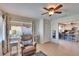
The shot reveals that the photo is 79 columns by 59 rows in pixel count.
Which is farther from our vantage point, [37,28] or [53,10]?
[37,28]

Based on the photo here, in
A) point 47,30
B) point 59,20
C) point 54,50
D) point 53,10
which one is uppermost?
point 53,10

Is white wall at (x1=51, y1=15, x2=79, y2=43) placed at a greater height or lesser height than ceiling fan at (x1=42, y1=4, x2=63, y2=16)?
lesser

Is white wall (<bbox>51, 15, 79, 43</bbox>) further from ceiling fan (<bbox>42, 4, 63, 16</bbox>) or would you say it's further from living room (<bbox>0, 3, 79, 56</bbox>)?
ceiling fan (<bbox>42, 4, 63, 16</bbox>)

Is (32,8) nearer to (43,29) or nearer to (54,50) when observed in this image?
(43,29)

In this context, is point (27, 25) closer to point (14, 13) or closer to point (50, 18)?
point (14, 13)

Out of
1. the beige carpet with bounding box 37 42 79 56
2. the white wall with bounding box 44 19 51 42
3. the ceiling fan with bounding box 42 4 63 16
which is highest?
the ceiling fan with bounding box 42 4 63 16

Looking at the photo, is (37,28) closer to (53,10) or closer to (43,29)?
(43,29)

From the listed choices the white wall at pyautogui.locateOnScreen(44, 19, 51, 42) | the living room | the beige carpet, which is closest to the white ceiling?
the living room

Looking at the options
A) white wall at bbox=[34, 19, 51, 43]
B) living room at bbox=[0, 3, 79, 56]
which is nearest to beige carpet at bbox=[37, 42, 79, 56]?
living room at bbox=[0, 3, 79, 56]

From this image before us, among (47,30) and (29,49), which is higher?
(47,30)

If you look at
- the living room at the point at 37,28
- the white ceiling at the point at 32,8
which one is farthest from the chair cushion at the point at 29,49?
the white ceiling at the point at 32,8

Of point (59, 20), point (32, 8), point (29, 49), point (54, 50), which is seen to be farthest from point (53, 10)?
point (29, 49)

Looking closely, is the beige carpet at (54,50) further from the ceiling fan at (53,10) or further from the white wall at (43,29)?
A: the ceiling fan at (53,10)

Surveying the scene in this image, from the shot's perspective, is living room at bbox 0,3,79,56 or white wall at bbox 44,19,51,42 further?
white wall at bbox 44,19,51,42
